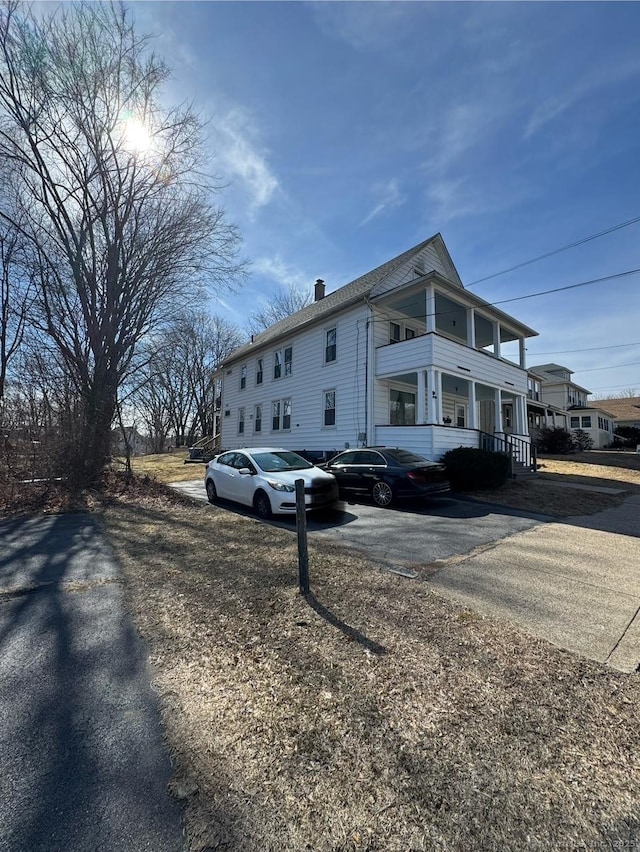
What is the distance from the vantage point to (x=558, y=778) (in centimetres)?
179

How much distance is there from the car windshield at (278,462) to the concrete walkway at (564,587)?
447 centimetres

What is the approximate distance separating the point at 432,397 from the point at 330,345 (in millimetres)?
5623

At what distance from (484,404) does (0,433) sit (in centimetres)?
2171

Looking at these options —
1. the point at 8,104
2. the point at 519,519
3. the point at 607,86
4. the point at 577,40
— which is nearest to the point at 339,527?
the point at 519,519

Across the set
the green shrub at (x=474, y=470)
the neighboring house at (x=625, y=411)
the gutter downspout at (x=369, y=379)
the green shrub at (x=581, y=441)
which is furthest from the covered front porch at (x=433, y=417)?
the neighboring house at (x=625, y=411)

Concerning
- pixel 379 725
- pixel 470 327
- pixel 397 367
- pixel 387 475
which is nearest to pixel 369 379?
pixel 397 367

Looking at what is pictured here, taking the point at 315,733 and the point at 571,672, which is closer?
the point at 315,733

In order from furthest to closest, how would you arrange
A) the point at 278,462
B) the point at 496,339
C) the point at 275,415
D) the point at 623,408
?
the point at 623,408 → the point at 275,415 → the point at 496,339 → the point at 278,462

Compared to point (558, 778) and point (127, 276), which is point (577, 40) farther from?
point (127, 276)

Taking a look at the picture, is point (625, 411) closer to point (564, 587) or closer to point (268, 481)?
point (268, 481)

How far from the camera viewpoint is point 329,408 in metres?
16.0

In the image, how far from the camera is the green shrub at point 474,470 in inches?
441

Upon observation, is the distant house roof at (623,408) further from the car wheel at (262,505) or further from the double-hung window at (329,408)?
the car wheel at (262,505)

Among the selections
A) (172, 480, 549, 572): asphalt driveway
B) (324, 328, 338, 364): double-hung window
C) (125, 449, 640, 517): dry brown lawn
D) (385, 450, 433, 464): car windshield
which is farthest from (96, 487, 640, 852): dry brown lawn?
(324, 328, 338, 364): double-hung window
